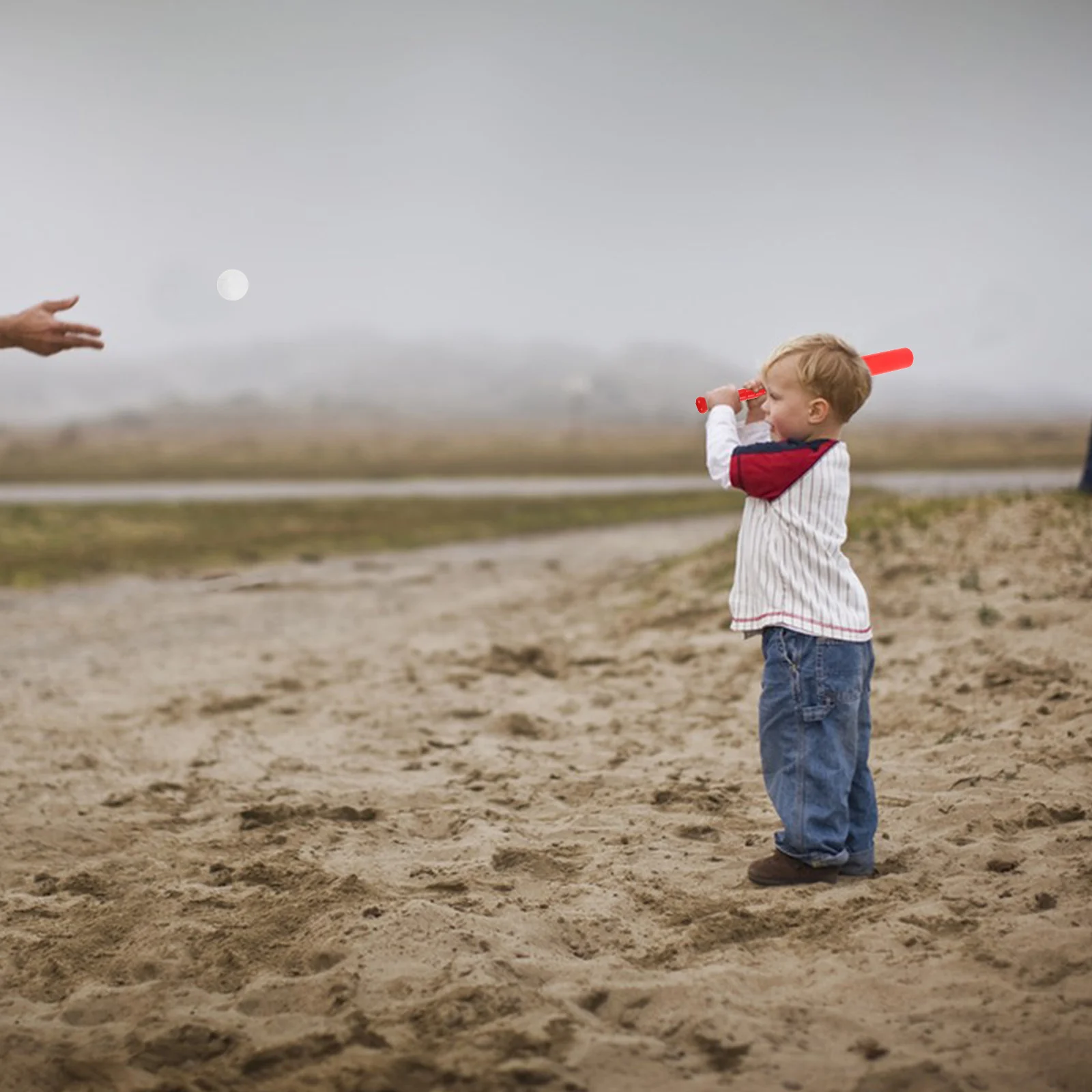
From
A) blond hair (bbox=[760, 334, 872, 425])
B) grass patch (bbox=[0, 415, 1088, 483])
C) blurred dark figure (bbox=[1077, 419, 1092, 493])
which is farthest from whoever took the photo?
grass patch (bbox=[0, 415, 1088, 483])

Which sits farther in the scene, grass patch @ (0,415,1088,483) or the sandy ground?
grass patch @ (0,415,1088,483)

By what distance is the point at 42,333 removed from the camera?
4480 mm

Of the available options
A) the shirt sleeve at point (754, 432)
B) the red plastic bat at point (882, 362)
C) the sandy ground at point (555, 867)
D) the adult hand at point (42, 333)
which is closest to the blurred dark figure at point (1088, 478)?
the sandy ground at point (555, 867)

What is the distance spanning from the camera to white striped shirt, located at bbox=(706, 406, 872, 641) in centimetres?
372

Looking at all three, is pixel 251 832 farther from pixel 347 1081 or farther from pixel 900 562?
pixel 900 562

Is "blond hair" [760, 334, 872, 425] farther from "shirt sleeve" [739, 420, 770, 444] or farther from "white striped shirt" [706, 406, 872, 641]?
"shirt sleeve" [739, 420, 770, 444]

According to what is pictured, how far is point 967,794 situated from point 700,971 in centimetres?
184

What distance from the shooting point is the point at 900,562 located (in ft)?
28.4

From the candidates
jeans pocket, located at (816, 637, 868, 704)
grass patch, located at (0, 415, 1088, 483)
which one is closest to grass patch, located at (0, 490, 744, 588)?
grass patch, located at (0, 415, 1088, 483)

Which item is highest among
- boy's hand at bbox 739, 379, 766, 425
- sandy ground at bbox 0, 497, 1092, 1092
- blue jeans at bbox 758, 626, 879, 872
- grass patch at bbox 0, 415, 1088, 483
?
grass patch at bbox 0, 415, 1088, 483

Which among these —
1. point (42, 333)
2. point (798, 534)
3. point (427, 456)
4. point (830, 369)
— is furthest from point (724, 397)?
point (427, 456)

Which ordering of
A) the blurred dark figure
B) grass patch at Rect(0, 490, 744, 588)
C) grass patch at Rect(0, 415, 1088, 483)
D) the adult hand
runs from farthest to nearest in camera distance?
grass patch at Rect(0, 415, 1088, 483) < grass patch at Rect(0, 490, 744, 588) < the blurred dark figure < the adult hand

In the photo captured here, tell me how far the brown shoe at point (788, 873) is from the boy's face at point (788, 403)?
4.58 feet

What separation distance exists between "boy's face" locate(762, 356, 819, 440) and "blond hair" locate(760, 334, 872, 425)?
0.02m
